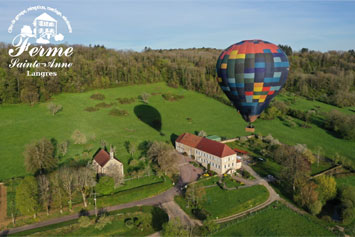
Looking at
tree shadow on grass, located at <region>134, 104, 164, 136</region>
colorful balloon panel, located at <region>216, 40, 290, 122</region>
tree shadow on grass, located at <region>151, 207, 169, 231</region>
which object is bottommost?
tree shadow on grass, located at <region>151, 207, 169, 231</region>

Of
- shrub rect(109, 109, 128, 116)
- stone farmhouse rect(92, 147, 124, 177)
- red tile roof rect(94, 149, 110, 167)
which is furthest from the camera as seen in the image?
shrub rect(109, 109, 128, 116)

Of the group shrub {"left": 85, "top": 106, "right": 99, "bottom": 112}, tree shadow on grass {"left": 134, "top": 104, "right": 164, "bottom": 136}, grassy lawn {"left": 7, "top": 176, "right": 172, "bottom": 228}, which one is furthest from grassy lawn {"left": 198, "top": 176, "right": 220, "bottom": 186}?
shrub {"left": 85, "top": 106, "right": 99, "bottom": 112}

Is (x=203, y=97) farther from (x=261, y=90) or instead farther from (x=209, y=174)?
(x=261, y=90)

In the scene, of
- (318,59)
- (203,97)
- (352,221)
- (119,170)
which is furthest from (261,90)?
(318,59)

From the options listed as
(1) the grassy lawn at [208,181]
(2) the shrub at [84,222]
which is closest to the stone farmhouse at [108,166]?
(2) the shrub at [84,222]

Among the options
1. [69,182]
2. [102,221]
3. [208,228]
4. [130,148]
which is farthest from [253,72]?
[130,148]

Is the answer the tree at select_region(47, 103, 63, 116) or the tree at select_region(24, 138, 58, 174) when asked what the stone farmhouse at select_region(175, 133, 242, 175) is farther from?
the tree at select_region(47, 103, 63, 116)

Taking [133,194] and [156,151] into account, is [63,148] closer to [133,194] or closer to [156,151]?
[156,151]
